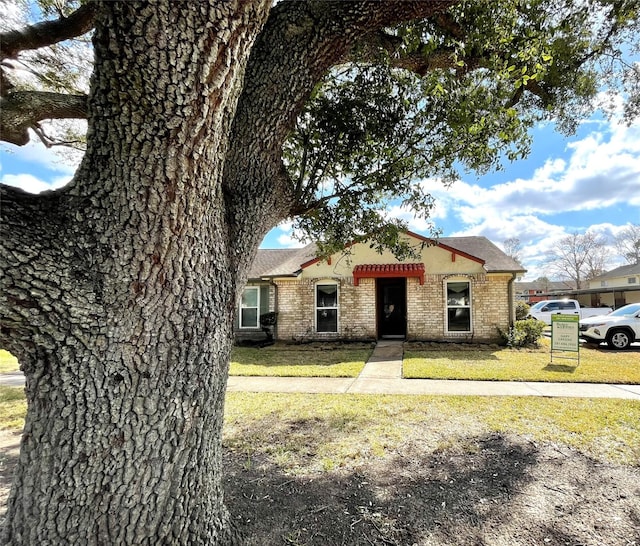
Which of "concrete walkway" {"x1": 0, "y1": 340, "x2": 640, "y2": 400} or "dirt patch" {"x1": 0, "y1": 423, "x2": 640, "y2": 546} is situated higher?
"dirt patch" {"x1": 0, "y1": 423, "x2": 640, "y2": 546}

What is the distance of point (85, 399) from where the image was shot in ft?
5.87

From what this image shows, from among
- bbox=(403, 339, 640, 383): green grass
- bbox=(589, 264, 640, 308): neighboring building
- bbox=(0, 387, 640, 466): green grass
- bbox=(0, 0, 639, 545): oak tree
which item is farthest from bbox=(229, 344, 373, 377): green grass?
bbox=(589, 264, 640, 308): neighboring building

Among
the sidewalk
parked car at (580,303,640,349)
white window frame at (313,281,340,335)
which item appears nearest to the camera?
the sidewalk

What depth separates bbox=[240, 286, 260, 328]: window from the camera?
14383 mm

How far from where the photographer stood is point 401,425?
468 centimetres

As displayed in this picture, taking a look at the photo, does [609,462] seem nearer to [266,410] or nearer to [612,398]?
[612,398]

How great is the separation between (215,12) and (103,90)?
65cm

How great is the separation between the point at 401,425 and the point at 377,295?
8824mm

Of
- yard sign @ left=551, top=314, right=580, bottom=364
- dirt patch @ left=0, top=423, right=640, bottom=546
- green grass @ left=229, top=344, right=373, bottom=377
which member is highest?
yard sign @ left=551, top=314, right=580, bottom=364

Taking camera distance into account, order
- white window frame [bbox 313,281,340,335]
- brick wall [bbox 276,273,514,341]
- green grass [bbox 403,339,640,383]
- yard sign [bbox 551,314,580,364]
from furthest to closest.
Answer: white window frame [bbox 313,281,340,335] < brick wall [bbox 276,273,514,341] < yard sign [bbox 551,314,580,364] < green grass [bbox 403,339,640,383]

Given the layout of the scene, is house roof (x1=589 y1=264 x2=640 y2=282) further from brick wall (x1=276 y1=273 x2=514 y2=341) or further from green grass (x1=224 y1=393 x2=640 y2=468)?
green grass (x1=224 y1=393 x2=640 y2=468)

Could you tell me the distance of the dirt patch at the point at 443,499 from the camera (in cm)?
254

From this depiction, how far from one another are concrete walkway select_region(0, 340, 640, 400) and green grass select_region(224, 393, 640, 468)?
45 cm

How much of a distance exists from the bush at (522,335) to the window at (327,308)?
5880 millimetres
